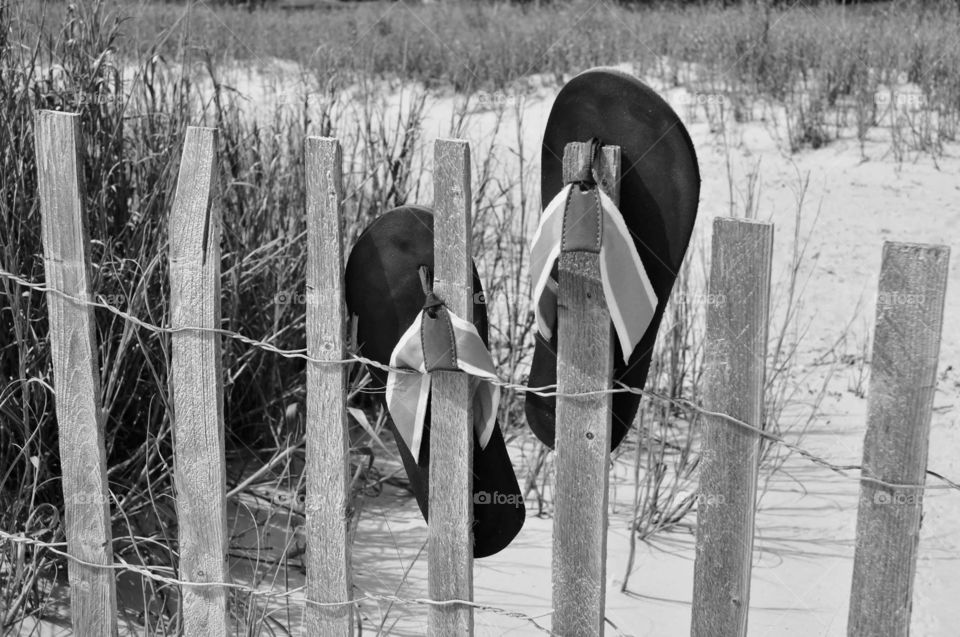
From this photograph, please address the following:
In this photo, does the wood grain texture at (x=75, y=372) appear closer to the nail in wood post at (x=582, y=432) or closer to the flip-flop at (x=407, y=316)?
the flip-flop at (x=407, y=316)

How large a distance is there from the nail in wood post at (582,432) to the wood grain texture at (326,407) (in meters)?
0.32

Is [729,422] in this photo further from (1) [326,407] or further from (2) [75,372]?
(2) [75,372]

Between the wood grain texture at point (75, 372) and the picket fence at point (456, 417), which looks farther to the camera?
the wood grain texture at point (75, 372)

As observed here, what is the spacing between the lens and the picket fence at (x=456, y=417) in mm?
1262

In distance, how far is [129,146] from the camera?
9.49 feet

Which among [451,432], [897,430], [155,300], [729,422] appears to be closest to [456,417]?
[451,432]

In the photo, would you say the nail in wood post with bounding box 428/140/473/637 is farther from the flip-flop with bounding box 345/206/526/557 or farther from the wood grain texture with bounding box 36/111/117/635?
the wood grain texture with bounding box 36/111/117/635

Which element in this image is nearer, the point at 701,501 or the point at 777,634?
the point at 701,501

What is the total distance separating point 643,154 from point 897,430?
487mm

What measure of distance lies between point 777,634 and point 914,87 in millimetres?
4960

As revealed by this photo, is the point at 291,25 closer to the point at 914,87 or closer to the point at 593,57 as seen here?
the point at 593,57

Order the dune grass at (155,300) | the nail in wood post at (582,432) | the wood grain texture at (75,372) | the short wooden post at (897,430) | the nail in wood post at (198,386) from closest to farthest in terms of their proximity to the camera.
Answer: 1. the short wooden post at (897,430)
2. the nail in wood post at (582,432)
3. the nail in wood post at (198,386)
4. the wood grain texture at (75,372)
5. the dune grass at (155,300)

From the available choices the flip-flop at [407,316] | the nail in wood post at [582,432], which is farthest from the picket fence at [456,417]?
the flip-flop at [407,316]

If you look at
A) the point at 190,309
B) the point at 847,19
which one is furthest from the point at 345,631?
the point at 847,19
